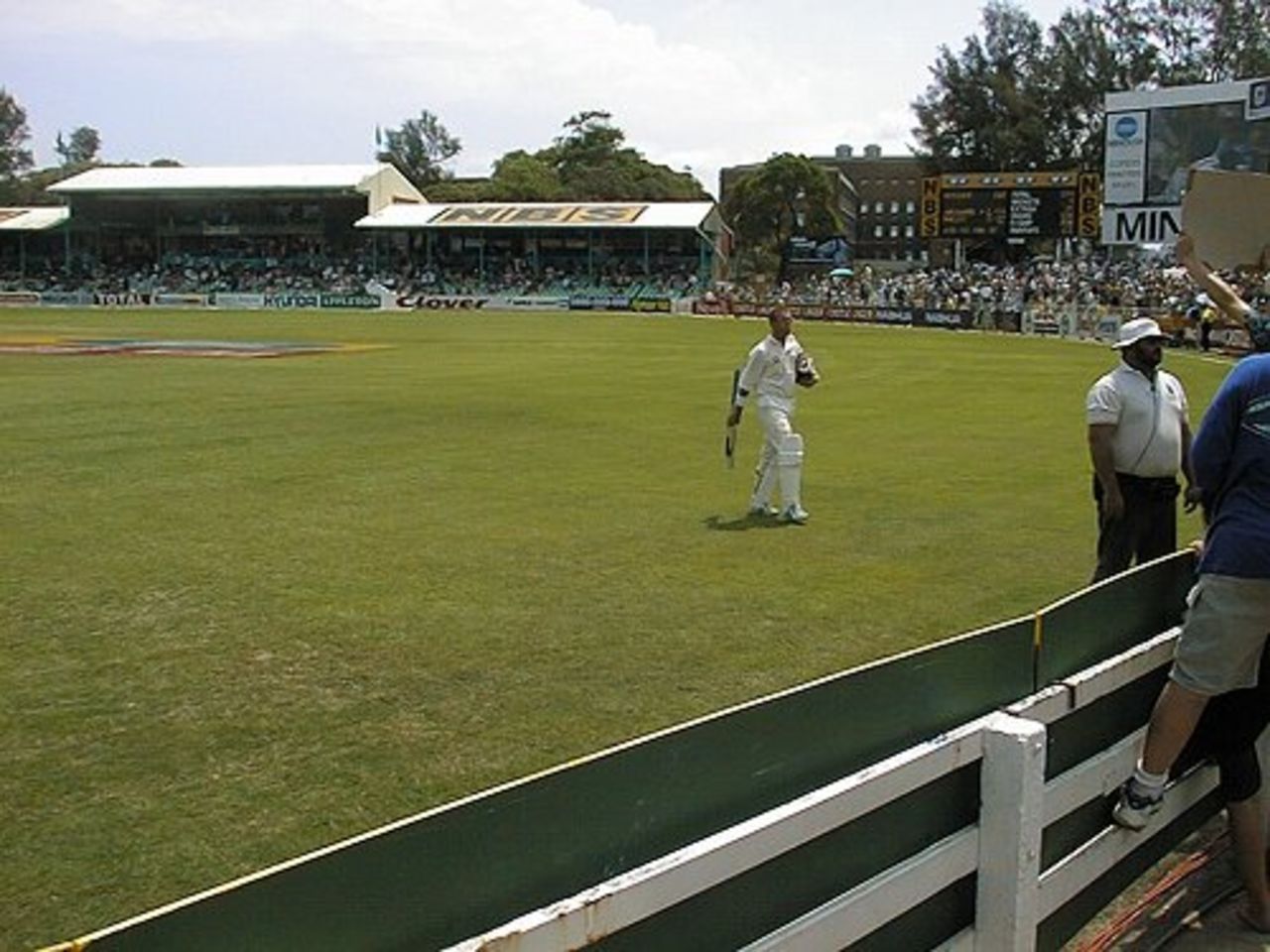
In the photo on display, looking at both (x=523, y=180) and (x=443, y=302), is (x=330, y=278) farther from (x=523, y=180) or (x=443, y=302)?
(x=523, y=180)

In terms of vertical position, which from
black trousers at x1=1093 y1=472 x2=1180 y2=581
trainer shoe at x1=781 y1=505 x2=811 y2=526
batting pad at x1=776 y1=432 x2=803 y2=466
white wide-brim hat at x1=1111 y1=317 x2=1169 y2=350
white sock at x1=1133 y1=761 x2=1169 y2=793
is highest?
white wide-brim hat at x1=1111 y1=317 x2=1169 y2=350

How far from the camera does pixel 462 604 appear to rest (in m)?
8.27

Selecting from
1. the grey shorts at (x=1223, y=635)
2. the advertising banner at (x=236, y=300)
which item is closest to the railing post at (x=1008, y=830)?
the grey shorts at (x=1223, y=635)

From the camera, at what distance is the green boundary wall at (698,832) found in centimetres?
209

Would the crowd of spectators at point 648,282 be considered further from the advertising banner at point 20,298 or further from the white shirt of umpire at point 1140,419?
the white shirt of umpire at point 1140,419

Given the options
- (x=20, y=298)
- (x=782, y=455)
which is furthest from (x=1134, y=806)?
(x=20, y=298)

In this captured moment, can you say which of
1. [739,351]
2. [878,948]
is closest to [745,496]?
[878,948]

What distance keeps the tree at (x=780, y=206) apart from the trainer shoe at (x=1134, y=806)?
88.6 meters

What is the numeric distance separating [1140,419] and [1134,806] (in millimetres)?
2697

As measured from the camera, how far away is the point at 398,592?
8.59 meters

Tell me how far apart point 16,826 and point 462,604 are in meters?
3.58

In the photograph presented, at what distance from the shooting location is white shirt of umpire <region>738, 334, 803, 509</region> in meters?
11.2

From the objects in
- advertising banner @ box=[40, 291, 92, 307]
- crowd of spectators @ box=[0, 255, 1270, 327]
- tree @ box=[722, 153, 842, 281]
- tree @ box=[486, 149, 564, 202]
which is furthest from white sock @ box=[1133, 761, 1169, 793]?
tree @ box=[486, 149, 564, 202]

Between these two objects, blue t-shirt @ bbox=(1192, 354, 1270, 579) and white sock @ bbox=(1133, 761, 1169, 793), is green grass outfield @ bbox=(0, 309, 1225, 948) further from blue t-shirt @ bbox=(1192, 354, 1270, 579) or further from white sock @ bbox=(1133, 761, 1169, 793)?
blue t-shirt @ bbox=(1192, 354, 1270, 579)
